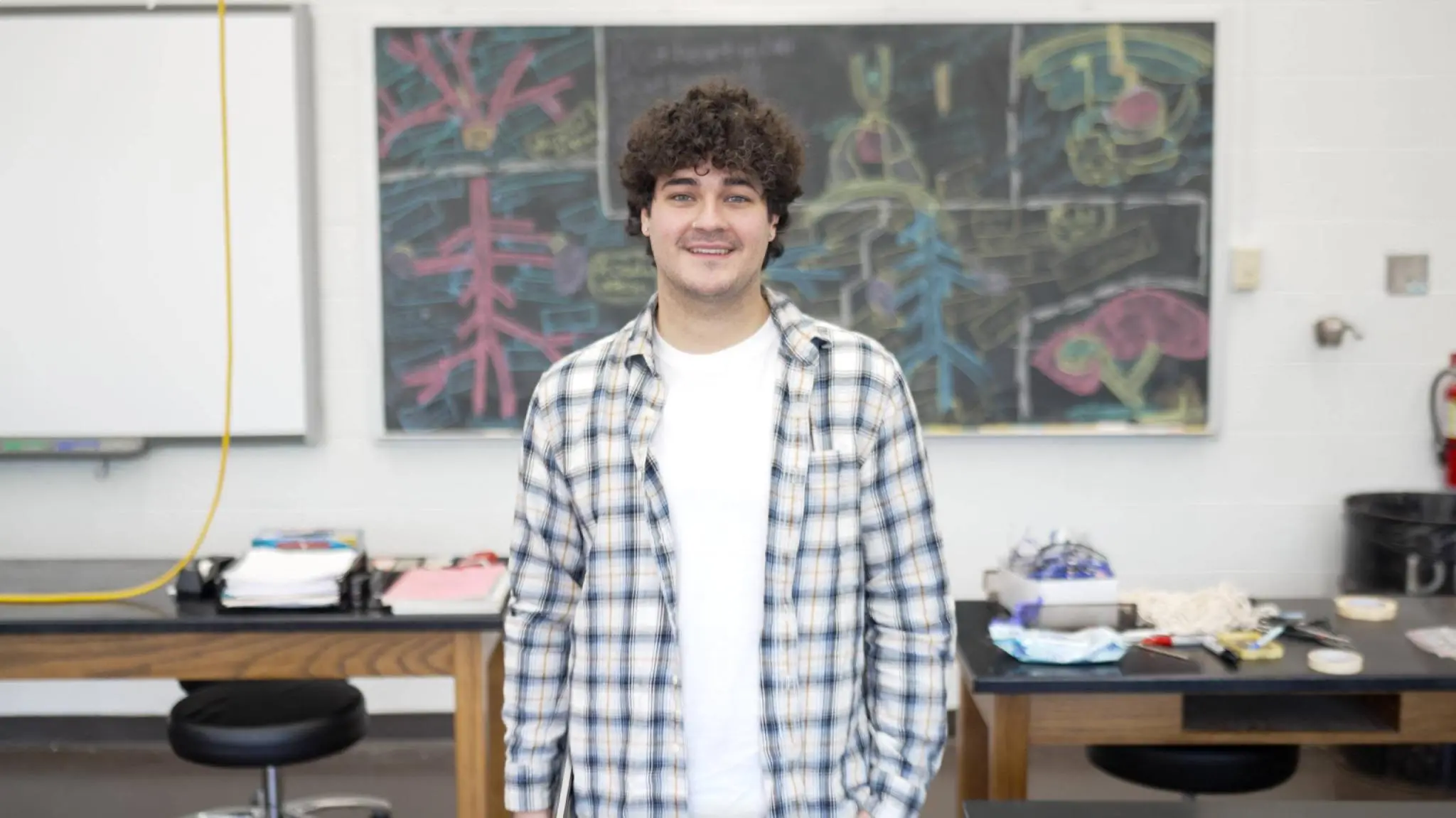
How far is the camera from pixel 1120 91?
10.8ft

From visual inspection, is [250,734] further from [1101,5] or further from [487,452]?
[1101,5]

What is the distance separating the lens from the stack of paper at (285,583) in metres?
2.37

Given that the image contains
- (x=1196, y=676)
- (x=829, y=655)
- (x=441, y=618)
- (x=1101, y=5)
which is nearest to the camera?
(x=829, y=655)

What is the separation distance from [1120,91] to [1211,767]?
1.95 meters

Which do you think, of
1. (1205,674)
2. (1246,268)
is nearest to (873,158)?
(1246,268)

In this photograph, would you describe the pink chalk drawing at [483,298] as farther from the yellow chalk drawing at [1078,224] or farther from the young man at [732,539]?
the young man at [732,539]

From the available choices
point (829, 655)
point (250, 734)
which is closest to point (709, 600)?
point (829, 655)

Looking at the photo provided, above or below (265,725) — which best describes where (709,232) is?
above

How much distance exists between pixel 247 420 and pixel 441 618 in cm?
136

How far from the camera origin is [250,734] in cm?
236

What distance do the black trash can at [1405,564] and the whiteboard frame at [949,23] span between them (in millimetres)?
473

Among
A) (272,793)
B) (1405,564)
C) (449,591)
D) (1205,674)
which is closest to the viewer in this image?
(1205,674)

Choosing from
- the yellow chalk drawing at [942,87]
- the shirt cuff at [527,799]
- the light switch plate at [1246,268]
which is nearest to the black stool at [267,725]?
the shirt cuff at [527,799]

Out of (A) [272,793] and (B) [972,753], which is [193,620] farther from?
(B) [972,753]
